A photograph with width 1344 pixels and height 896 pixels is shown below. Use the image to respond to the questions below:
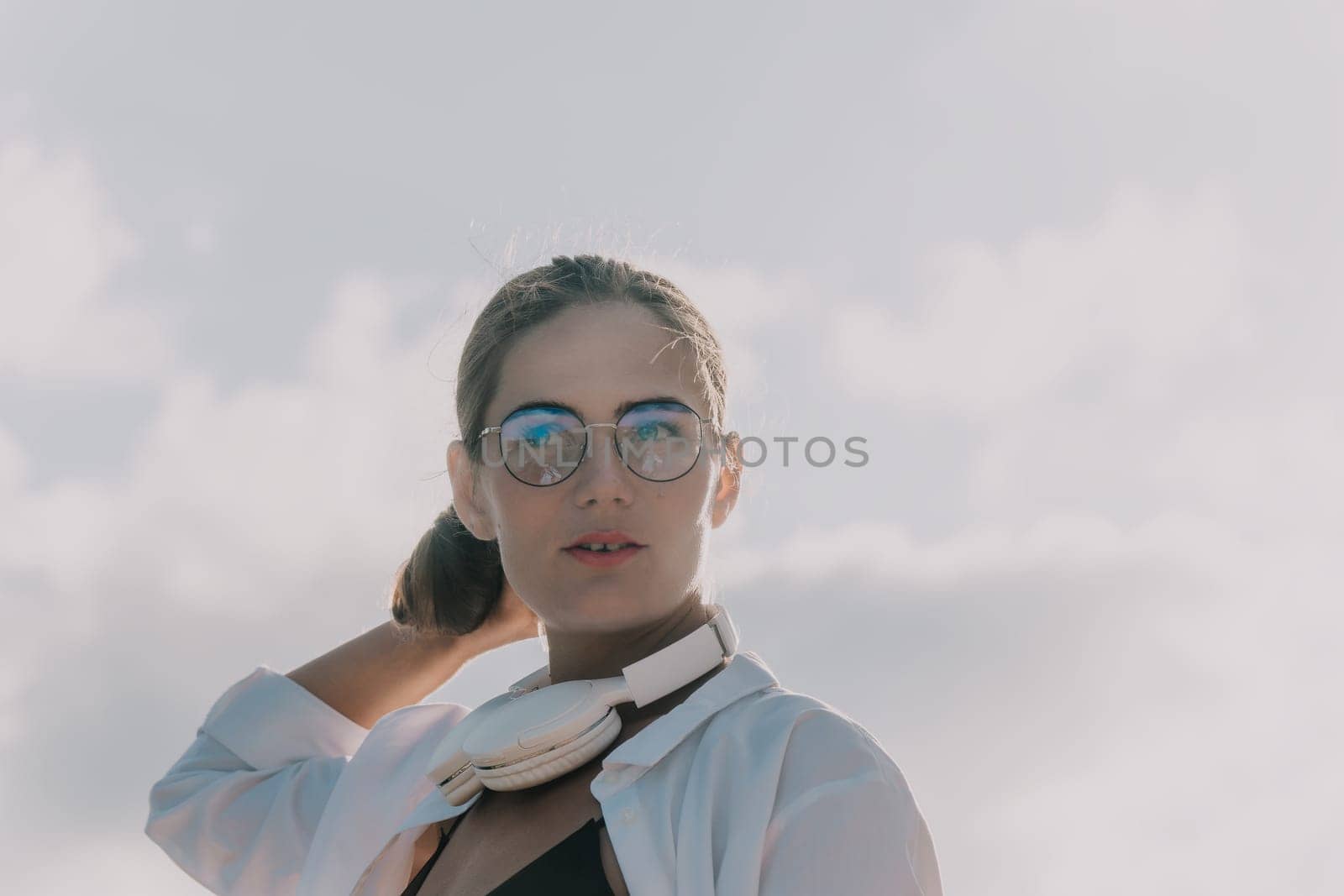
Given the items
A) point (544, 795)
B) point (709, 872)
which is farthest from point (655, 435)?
point (709, 872)

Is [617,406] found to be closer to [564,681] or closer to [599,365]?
[599,365]

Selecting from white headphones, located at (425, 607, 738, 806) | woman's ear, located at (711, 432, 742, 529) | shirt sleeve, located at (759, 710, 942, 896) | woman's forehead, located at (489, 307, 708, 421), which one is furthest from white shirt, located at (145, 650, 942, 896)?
woman's forehead, located at (489, 307, 708, 421)

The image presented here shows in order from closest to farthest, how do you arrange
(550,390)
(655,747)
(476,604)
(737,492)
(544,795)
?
1. (655,747)
2. (544,795)
3. (550,390)
4. (737,492)
5. (476,604)

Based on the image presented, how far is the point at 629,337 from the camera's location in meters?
3.79

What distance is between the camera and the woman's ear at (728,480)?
13.1 feet

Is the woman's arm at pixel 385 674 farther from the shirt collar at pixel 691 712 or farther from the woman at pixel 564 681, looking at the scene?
the shirt collar at pixel 691 712

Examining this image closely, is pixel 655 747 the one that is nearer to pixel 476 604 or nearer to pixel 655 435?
pixel 655 435

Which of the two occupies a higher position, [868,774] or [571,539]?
[571,539]

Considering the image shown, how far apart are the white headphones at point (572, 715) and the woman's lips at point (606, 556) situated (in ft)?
0.88

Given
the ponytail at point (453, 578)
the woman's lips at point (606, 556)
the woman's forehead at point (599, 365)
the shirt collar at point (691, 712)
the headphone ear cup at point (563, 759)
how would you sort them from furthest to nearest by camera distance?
the ponytail at point (453, 578) → the woman's forehead at point (599, 365) → the woman's lips at point (606, 556) → the headphone ear cup at point (563, 759) → the shirt collar at point (691, 712)

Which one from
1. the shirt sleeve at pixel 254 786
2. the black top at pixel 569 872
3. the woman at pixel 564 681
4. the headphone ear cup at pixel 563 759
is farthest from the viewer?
the shirt sleeve at pixel 254 786

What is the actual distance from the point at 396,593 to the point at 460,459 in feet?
2.69

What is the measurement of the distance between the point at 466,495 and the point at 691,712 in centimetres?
122

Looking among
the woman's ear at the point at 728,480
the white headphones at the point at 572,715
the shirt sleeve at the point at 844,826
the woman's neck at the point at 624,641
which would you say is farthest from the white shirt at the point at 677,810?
the woman's ear at the point at 728,480
